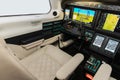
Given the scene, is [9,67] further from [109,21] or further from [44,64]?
[109,21]

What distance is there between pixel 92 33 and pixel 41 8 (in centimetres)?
80

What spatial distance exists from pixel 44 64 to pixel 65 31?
596 millimetres

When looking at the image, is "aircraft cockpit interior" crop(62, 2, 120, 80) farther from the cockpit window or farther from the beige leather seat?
the cockpit window

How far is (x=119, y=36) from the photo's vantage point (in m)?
1.09

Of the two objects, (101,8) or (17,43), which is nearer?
(101,8)

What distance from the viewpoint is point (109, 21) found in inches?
44.9

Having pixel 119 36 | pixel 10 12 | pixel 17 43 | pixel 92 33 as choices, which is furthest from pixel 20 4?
pixel 119 36

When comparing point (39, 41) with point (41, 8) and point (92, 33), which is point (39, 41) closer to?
point (41, 8)

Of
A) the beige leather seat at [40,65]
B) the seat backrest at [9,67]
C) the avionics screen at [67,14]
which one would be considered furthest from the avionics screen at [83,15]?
the seat backrest at [9,67]

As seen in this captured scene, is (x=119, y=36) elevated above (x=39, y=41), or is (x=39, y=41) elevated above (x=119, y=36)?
(x=119, y=36)

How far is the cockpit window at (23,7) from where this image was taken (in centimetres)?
117

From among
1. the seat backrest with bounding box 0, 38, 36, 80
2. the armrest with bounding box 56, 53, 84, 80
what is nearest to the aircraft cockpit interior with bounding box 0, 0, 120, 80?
the armrest with bounding box 56, 53, 84, 80

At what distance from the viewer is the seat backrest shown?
1.41 feet

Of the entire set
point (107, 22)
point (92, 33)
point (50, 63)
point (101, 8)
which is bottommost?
point (50, 63)
